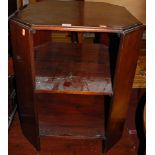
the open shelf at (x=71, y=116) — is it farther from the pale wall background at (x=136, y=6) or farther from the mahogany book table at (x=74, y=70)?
the pale wall background at (x=136, y=6)

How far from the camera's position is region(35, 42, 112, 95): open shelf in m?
0.87

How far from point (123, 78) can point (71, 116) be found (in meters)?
0.37

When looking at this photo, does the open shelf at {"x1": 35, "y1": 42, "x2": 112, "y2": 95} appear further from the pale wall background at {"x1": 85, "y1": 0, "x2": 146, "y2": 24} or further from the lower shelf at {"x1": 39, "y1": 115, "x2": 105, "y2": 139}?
the pale wall background at {"x1": 85, "y1": 0, "x2": 146, "y2": 24}

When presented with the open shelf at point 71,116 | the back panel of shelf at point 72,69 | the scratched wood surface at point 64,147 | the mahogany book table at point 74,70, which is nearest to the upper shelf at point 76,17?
the mahogany book table at point 74,70

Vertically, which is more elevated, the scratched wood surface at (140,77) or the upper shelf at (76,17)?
the upper shelf at (76,17)

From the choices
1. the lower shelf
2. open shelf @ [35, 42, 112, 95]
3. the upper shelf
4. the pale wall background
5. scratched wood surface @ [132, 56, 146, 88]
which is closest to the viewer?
the upper shelf

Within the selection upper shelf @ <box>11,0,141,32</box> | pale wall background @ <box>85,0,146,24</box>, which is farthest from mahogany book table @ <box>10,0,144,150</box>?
pale wall background @ <box>85,0,146,24</box>

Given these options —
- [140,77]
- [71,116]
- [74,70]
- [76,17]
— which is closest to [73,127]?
[71,116]

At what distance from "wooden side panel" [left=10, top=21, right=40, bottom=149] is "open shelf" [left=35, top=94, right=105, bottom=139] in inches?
2.4

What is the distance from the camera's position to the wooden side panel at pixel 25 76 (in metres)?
Answer: 0.77

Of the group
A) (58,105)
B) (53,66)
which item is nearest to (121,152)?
(58,105)

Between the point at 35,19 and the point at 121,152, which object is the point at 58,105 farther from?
the point at 35,19
